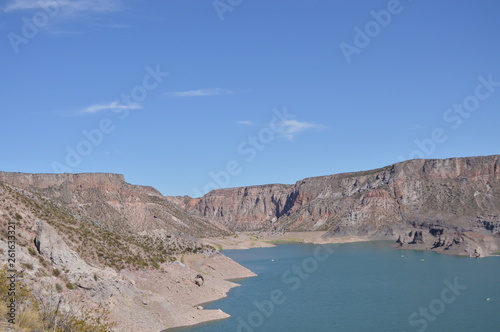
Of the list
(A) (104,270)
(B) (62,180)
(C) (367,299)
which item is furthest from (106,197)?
(A) (104,270)

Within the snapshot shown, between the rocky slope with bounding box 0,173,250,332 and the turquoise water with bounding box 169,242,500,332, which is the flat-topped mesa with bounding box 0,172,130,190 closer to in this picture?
the turquoise water with bounding box 169,242,500,332

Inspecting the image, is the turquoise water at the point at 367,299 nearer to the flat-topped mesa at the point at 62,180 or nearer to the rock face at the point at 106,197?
the rock face at the point at 106,197

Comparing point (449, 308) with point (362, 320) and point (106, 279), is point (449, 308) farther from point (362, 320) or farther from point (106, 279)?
point (106, 279)

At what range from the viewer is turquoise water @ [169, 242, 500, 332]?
53.5 metres

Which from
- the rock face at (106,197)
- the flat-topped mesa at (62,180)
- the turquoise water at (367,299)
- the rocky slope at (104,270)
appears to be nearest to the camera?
the rocky slope at (104,270)

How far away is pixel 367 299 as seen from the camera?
223ft

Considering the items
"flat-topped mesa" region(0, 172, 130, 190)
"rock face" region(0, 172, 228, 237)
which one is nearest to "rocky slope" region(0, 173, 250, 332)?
"rock face" region(0, 172, 228, 237)

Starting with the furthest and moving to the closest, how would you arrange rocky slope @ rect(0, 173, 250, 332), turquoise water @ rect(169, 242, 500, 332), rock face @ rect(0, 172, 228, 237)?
rock face @ rect(0, 172, 228, 237)
turquoise water @ rect(169, 242, 500, 332)
rocky slope @ rect(0, 173, 250, 332)

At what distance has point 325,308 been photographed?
6266cm

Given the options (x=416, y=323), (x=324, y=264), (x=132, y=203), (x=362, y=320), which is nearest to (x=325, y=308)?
(x=362, y=320)

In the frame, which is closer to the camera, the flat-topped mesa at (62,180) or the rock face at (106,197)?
the rock face at (106,197)

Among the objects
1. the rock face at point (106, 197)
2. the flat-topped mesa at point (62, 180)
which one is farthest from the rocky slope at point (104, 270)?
the flat-topped mesa at point (62, 180)

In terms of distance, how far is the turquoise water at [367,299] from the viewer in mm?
53531

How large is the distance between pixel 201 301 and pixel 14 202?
83.6ft
